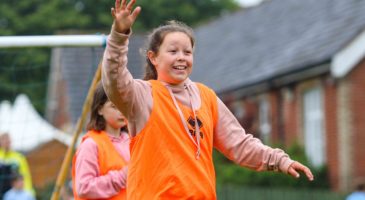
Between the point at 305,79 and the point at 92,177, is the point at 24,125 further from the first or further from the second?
the point at 92,177

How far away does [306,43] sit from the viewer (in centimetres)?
2789

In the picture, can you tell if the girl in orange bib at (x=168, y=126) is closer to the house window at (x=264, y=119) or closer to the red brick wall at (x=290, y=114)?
the red brick wall at (x=290, y=114)

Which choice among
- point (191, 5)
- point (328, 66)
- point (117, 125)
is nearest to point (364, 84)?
point (328, 66)

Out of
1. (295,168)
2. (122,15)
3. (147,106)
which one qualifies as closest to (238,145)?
(295,168)

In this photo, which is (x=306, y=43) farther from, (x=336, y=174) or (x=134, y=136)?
(x=134, y=136)

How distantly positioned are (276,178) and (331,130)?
166 cm

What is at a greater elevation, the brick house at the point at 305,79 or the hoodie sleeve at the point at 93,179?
the brick house at the point at 305,79

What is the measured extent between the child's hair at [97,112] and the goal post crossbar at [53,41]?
1.32 metres

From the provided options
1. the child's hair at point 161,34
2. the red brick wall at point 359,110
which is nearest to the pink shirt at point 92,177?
the child's hair at point 161,34

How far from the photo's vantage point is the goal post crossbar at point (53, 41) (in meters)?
9.11

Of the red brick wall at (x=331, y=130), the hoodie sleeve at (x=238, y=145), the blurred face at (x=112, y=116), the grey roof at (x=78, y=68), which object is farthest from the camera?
the red brick wall at (x=331, y=130)

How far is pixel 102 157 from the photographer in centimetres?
776

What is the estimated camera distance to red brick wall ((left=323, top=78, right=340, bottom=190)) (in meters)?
25.0

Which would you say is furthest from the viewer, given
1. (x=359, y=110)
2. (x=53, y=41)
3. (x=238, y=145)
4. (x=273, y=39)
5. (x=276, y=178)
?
(x=273, y=39)
